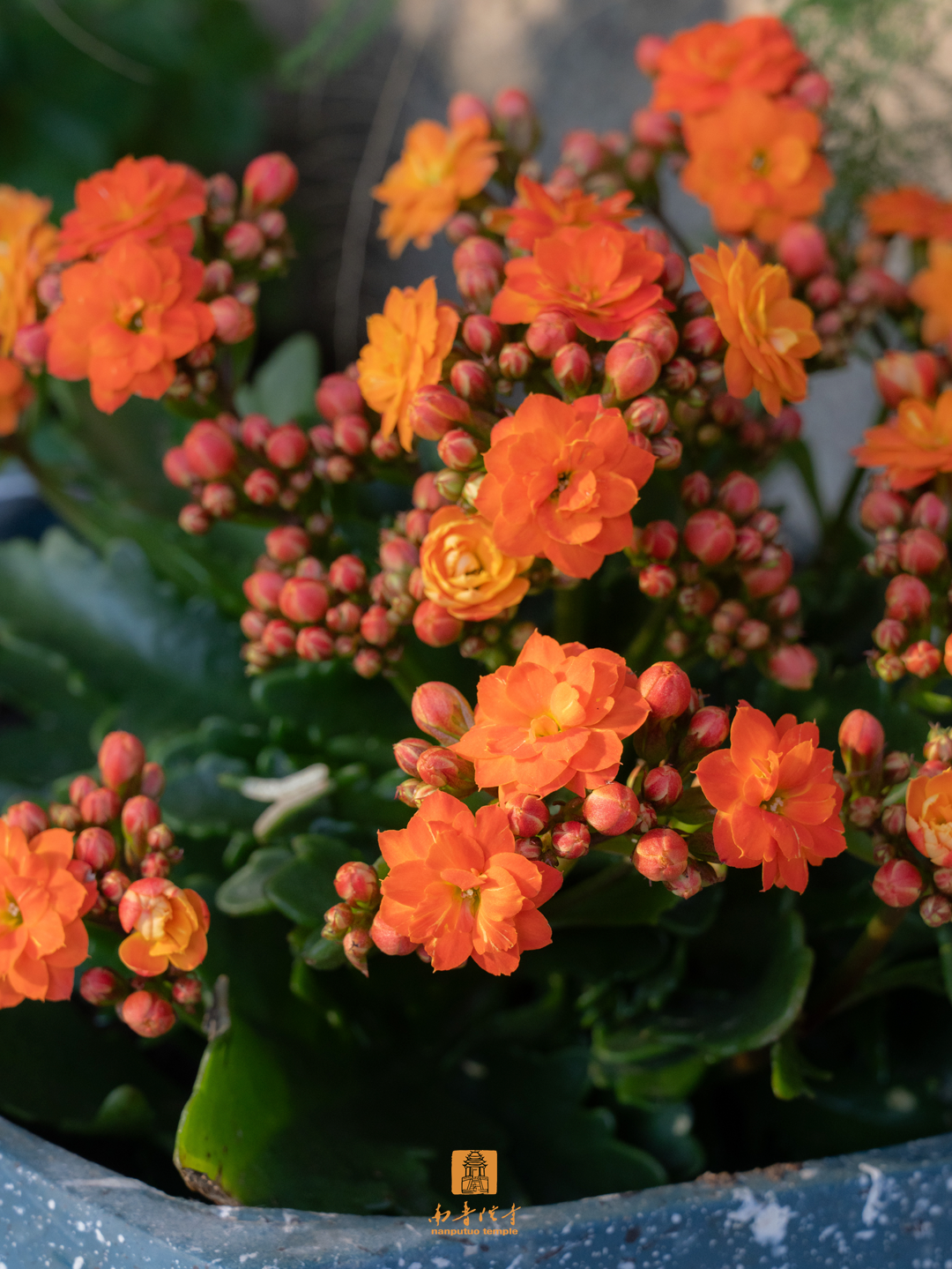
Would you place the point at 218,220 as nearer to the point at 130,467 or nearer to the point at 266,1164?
the point at 130,467

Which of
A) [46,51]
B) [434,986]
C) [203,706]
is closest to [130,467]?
[203,706]

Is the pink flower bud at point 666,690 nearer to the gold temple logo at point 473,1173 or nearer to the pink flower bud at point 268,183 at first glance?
the gold temple logo at point 473,1173

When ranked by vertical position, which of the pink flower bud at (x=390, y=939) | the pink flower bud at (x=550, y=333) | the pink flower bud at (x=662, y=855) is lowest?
the pink flower bud at (x=390, y=939)

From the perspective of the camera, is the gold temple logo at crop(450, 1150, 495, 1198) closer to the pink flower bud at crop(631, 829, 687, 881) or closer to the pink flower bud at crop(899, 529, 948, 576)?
the pink flower bud at crop(631, 829, 687, 881)

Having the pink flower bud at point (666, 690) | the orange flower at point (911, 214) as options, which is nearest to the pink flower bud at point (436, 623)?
the pink flower bud at point (666, 690)

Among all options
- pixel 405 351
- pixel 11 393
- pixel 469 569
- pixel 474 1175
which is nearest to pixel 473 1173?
pixel 474 1175

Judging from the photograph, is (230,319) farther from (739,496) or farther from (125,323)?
(739,496)
